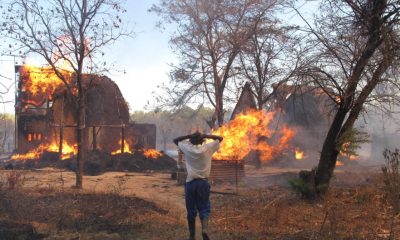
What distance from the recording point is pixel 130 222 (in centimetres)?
913

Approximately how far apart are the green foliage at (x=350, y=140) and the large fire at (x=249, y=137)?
7.62 m

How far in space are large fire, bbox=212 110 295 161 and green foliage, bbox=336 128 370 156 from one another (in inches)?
300

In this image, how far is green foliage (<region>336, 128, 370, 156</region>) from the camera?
11758 mm

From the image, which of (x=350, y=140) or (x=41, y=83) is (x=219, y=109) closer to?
(x=41, y=83)

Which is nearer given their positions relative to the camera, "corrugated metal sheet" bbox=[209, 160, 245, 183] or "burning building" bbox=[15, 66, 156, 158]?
"corrugated metal sheet" bbox=[209, 160, 245, 183]

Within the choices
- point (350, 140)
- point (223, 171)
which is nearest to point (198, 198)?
point (350, 140)

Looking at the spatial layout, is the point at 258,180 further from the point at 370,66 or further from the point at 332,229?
the point at 332,229

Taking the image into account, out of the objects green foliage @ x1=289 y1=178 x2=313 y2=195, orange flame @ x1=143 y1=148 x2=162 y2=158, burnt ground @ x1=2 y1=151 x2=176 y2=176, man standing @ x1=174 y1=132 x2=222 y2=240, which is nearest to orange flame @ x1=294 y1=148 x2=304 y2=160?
burnt ground @ x1=2 y1=151 x2=176 y2=176

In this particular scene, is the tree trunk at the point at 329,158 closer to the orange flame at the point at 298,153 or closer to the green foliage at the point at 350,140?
the green foliage at the point at 350,140

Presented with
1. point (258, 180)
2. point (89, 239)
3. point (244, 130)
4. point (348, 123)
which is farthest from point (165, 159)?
point (89, 239)

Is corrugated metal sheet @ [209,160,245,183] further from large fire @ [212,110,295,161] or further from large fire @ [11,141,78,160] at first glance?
large fire @ [11,141,78,160]

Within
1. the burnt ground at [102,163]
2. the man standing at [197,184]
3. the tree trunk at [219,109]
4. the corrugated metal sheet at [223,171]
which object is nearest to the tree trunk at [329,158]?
the man standing at [197,184]

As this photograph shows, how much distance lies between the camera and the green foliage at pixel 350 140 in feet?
38.6

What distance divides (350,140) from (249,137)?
14.8 metres
